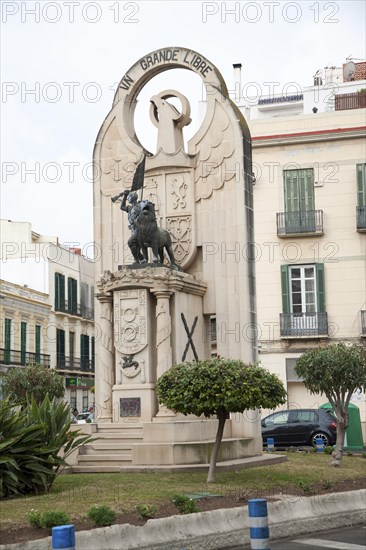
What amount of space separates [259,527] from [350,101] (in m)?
34.1

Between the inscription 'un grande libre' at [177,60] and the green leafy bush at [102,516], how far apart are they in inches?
550

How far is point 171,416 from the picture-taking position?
19516 mm

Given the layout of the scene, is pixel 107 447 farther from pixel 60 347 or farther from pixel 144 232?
pixel 60 347

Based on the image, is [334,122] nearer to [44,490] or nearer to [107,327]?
[107,327]

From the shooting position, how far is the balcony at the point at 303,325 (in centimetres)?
3559

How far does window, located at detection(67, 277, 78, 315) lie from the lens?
5788 centimetres

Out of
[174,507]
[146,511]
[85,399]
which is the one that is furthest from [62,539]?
[85,399]

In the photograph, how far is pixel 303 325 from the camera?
117 feet

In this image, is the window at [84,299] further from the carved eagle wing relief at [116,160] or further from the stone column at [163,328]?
the stone column at [163,328]

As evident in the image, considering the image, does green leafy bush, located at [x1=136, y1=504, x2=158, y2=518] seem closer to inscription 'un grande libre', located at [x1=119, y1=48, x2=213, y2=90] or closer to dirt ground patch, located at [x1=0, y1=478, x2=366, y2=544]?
dirt ground patch, located at [x1=0, y1=478, x2=366, y2=544]

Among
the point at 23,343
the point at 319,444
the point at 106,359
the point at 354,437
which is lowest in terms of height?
the point at 319,444

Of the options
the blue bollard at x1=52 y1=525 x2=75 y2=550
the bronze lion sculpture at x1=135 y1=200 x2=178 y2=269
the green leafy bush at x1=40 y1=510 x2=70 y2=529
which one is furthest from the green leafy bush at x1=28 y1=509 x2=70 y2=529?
the bronze lion sculpture at x1=135 y1=200 x2=178 y2=269

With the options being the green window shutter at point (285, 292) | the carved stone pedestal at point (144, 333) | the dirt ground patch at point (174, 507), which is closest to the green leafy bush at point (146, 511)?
the dirt ground patch at point (174, 507)

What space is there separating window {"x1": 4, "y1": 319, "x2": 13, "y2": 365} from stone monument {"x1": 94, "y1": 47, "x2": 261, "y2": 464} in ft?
87.7
